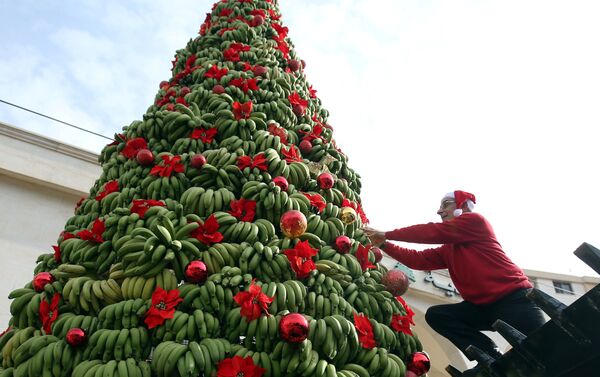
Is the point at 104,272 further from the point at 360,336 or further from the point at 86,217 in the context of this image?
the point at 360,336

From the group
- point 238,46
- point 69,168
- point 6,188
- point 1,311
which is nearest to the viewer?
point 238,46

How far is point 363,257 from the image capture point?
308 centimetres

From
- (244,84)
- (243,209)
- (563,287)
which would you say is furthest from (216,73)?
(563,287)

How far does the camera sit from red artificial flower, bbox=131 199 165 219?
2834mm

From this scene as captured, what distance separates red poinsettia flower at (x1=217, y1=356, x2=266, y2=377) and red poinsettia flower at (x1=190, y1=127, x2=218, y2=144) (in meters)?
1.67

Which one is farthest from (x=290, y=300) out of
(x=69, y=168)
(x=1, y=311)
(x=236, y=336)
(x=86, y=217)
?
(x=69, y=168)

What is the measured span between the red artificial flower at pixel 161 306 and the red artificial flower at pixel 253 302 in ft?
0.99

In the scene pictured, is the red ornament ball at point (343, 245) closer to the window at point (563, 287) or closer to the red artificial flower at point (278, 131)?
the red artificial flower at point (278, 131)

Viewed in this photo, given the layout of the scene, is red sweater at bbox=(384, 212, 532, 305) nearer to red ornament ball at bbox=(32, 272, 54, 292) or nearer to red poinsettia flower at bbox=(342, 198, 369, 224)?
red poinsettia flower at bbox=(342, 198, 369, 224)

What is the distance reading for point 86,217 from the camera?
10.7ft

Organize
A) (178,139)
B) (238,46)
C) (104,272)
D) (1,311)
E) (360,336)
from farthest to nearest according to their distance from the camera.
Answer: (1,311)
(238,46)
(178,139)
(104,272)
(360,336)

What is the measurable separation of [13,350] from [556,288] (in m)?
15.5

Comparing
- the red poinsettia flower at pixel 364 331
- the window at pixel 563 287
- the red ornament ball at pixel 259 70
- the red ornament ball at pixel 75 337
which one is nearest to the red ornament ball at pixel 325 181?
the red poinsettia flower at pixel 364 331

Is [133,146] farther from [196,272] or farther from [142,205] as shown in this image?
[196,272]
